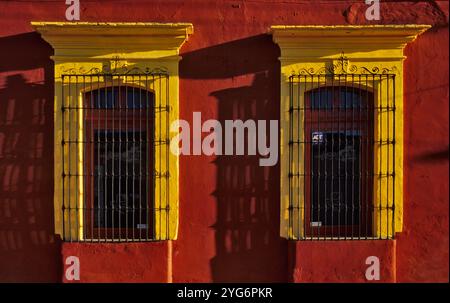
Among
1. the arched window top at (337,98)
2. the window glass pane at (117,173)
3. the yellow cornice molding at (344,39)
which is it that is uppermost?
the yellow cornice molding at (344,39)

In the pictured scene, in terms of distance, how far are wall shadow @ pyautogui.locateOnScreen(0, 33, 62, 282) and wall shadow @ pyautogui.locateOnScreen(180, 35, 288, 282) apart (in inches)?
53.8

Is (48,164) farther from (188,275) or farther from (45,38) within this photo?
(188,275)

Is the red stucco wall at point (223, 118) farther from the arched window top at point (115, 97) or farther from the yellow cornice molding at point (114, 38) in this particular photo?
the arched window top at point (115, 97)

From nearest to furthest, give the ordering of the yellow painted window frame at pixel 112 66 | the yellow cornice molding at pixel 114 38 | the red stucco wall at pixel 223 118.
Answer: the yellow cornice molding at pixel 114 38 → the yellow painted window frame at pixel 112 66 → the red stucco wall at pixel 223 118

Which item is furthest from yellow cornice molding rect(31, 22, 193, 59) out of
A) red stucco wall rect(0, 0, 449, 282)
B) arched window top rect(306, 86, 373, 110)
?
arched window top rect(306, 86, 373, 110)

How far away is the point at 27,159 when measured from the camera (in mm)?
5473

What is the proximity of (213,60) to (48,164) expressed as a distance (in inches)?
72.0

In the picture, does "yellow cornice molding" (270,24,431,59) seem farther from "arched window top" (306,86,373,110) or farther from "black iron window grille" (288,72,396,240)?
"arched window top" (306,86,373,110)

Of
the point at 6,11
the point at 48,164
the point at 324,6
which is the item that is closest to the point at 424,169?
the point at 324,6

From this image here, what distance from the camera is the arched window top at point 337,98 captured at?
553 cm

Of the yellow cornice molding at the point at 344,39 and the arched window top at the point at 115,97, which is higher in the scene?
the yellow cornice molding at the point at 344,39

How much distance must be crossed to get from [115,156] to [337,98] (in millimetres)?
2172

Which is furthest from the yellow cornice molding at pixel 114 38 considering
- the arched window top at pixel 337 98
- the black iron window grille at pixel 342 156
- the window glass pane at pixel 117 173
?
the arched window top at pixel 337 98

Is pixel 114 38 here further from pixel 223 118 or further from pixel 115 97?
pixel 223 118
